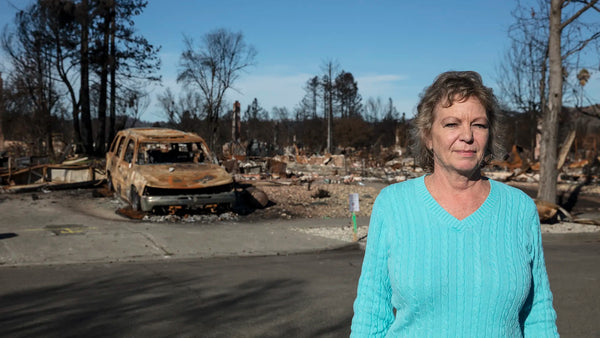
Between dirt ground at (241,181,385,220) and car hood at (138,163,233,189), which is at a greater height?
car hood at (138,163,233,189)

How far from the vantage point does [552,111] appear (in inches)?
543

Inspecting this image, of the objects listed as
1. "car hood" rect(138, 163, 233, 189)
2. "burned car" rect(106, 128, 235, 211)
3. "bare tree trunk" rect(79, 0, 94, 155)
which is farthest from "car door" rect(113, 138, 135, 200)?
"bare tree trunk" rect(79, 0, 94, 155)

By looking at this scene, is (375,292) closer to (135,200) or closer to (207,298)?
(207,298)

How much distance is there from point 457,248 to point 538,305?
0.37m

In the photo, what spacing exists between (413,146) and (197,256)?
701cm

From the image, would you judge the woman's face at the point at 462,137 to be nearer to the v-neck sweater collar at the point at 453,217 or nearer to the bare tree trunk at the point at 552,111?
the v-neck sweater collar at the point at 453,217

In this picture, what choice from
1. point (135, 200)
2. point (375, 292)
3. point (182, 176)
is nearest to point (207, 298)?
point (375, 292)

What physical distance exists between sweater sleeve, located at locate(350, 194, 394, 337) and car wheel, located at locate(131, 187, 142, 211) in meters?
10.5

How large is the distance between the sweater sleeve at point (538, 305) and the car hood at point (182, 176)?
10.2m

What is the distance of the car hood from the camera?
11766mm

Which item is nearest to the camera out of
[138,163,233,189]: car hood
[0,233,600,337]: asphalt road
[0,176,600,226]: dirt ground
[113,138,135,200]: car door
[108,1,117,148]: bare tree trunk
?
[0,233,600,337]: asphalt road

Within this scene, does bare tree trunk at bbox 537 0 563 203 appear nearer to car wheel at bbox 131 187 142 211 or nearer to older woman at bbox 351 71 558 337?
car wheel at bbox 131 187 142 211

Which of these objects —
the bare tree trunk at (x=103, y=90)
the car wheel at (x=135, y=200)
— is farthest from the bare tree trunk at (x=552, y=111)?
the bare tree trunk at (x=103, y=90)

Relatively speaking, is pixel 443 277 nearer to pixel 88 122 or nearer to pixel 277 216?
pixel 277 216
